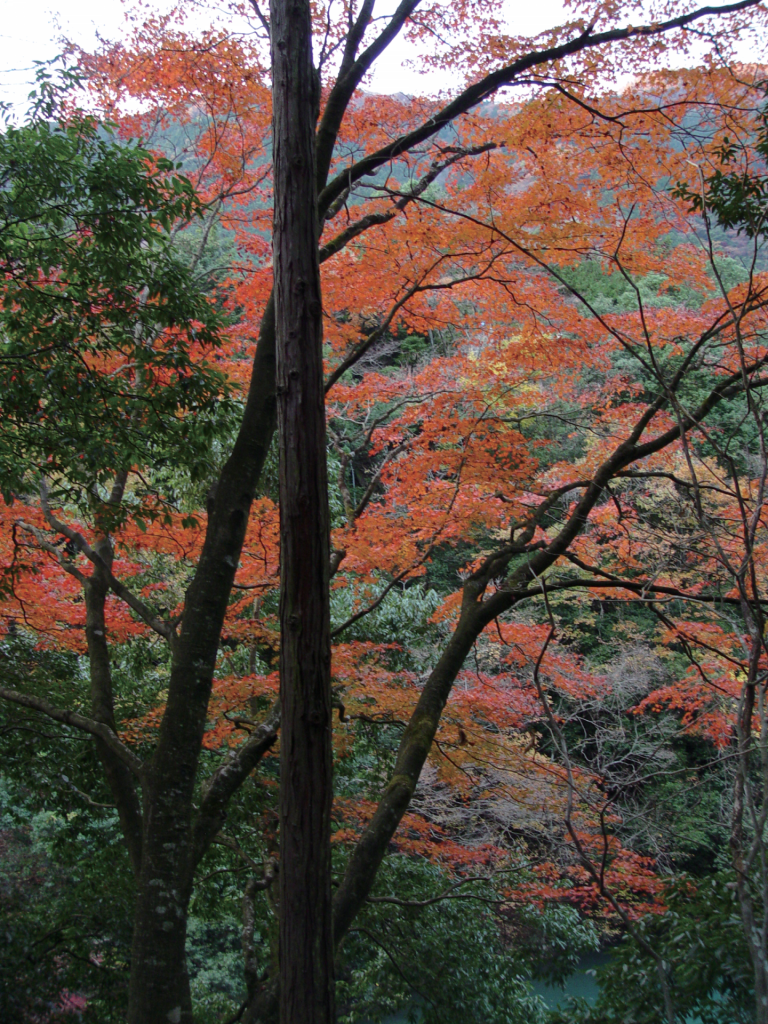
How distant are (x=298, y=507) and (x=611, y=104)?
3.53 m

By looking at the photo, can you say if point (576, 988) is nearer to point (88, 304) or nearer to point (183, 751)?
point (183, 751)

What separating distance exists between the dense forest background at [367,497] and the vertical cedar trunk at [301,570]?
17 cm

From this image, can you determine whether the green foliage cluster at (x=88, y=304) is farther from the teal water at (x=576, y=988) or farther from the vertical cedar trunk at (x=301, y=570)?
the teal water at (x=576, y=988)

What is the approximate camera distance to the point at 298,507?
201cm

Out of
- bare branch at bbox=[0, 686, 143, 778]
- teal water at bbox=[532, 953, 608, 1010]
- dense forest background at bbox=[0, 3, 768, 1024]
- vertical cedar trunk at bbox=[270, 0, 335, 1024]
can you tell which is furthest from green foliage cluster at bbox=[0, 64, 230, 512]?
teal water at bbox=[532, 953, 608, 1010]

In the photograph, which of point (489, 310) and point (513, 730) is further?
point (513, 730)

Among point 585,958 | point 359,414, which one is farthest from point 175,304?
point 585,958

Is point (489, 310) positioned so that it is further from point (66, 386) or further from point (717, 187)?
point (66, 386)

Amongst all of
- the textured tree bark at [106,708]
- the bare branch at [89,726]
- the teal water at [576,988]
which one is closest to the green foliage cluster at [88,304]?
the textured tree bark at [106,708]

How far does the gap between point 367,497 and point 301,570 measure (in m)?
3.09

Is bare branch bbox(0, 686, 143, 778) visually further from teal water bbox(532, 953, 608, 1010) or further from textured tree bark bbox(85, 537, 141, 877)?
teal water bbox(532, 953, 608, 1010)

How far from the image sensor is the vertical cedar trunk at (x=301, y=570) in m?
Result: 1.84

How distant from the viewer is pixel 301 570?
6.52ft

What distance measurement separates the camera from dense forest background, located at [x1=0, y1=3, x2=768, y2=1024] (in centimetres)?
288
